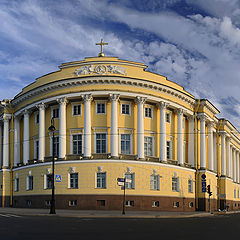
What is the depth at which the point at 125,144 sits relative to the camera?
42812mm

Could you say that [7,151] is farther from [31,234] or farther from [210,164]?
[31,234]

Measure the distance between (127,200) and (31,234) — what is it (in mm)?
26543

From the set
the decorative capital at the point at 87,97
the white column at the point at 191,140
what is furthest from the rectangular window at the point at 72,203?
the white column at the point at 191,140

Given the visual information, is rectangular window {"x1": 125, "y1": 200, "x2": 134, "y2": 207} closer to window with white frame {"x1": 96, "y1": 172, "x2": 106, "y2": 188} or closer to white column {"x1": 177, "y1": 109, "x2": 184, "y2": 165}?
window with white frame {"x1": 96, "y1": 172, "x2": 106, "y2": 188}

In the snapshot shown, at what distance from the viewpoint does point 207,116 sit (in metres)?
52.5

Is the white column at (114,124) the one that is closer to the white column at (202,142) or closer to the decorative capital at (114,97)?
the decorative capital at (114,97)

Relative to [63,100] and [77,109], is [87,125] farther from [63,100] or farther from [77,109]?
[63,100]

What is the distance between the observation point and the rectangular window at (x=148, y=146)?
44334mm

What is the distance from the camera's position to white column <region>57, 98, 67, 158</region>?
42.3 metres

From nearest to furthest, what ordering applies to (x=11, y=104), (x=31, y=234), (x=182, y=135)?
(x=31, y=234), (x=182, y=135), (x=11, y=104)

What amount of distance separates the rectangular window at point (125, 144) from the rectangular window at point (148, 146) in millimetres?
2265

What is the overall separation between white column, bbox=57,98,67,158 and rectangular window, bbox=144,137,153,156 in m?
8.89

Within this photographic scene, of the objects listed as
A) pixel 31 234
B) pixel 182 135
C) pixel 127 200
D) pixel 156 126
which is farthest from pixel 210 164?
pixel 31 234

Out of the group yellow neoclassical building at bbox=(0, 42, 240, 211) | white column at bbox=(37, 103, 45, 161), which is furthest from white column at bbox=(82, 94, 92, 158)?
white column at bbox=(37, 103, 45, 161)
